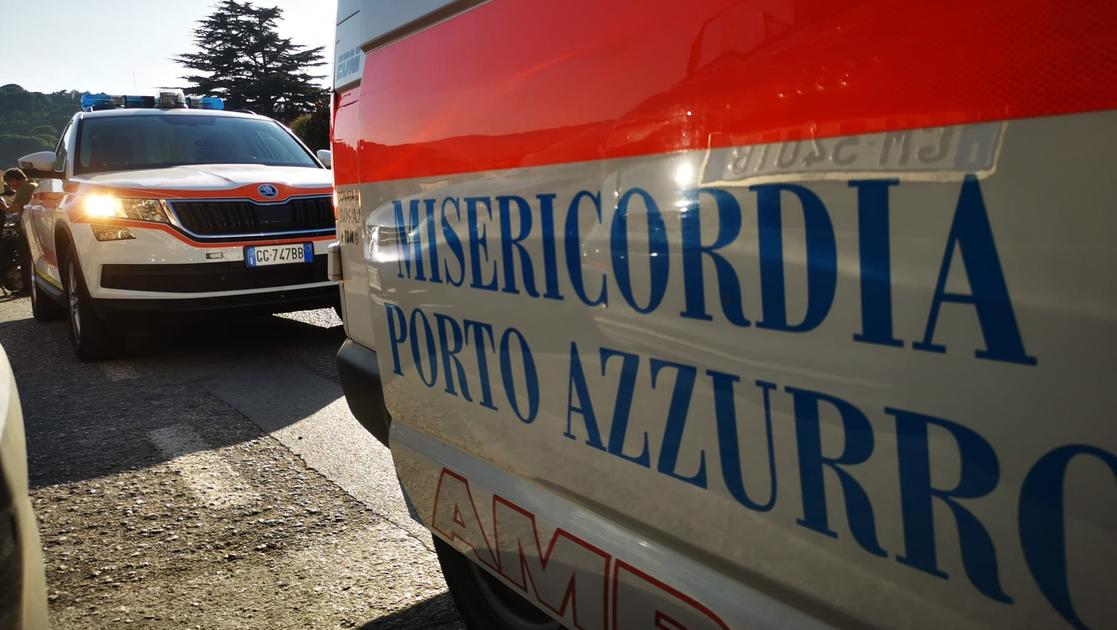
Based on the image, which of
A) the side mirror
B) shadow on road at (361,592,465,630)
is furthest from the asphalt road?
the side mirror

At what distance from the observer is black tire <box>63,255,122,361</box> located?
5.54 meters

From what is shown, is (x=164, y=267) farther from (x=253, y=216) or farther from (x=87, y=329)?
(x=87, y=329)

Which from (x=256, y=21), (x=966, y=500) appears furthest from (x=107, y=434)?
(x=256, y=21)

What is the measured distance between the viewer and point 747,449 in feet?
3.60

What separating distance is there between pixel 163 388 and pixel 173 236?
100 cm

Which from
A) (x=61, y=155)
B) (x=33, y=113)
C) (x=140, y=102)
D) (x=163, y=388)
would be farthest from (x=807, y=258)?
(x=33, y=113)

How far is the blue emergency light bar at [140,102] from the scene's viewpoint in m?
7.21

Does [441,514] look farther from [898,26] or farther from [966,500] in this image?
[898,26]

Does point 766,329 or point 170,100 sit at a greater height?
point 170,100

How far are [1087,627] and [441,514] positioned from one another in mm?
1369

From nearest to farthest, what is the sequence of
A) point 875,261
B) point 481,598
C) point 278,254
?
point 875,261 < point 481,598 < point 278,254

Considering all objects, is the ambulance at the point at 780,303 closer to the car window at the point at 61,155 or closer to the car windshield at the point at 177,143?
the car windshield at the point at 177,143

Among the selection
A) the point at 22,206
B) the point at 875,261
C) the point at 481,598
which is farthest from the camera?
the point at 22,206

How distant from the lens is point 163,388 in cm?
483
